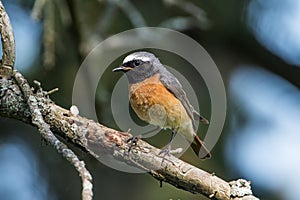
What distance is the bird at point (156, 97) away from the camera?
330cm

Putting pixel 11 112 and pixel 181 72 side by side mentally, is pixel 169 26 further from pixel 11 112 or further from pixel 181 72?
pixel 11 112

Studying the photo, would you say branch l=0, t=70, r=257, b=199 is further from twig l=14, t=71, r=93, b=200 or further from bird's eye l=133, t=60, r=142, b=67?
bird's eye l=133, t=60, r=142, b=67

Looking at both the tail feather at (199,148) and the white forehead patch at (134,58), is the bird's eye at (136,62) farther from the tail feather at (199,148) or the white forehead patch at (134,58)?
the tail feather at (199,148)

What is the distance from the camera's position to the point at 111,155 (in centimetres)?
261

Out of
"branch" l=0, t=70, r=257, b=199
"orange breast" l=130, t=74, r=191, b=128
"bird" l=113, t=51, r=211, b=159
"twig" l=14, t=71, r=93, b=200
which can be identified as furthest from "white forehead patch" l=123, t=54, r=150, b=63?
"twig" l=14, t=71, r=93, b=200

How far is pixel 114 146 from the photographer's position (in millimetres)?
2582

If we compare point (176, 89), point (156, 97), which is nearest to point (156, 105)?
point (156, 97)

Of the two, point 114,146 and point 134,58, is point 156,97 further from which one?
point 114,146

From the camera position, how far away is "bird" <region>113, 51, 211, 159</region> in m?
3.30

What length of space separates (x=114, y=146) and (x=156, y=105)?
31.7 inches

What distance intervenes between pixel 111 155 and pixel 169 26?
2.10 metres

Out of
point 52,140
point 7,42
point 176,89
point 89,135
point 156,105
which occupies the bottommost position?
point 52,140

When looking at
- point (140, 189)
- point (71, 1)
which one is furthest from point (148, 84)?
point (140, 189)

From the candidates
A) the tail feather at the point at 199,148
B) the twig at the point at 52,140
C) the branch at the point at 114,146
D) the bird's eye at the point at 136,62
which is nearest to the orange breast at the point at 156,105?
the bird's eye at the point at 136,62
